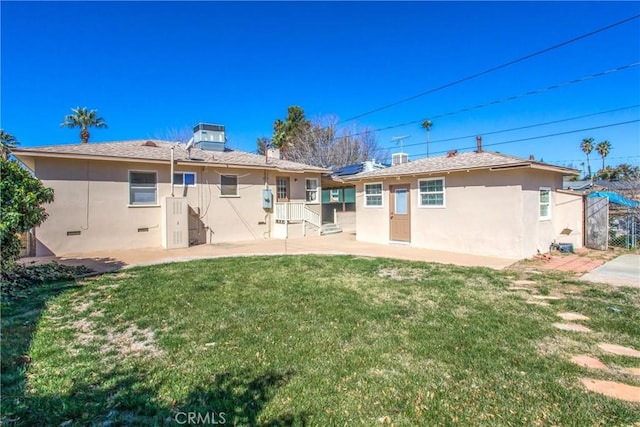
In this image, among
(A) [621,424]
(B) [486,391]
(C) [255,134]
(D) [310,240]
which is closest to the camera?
(A) [621,424]

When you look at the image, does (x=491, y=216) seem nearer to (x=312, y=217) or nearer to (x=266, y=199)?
(x=312, y=217)

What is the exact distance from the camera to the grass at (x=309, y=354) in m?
2.54

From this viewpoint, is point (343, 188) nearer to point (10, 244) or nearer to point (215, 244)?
point (215, 244)

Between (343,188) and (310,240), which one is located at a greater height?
(343,188)

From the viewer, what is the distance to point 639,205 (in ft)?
39.2

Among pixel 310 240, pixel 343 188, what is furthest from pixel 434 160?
pixel 343 188

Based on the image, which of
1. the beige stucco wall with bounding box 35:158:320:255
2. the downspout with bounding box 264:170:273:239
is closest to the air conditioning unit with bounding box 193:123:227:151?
the beige stucco wall with bounding box 35:158:320:255

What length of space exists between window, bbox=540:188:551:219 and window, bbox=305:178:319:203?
9607 millimetres

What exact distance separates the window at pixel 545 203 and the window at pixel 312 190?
31.5 ft

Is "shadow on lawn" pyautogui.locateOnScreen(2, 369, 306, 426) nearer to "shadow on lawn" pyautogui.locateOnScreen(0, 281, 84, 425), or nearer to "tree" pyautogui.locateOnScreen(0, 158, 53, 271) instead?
"shadow on lawn" pyautogui.locateOnScreen(0, 281, 84, 425)

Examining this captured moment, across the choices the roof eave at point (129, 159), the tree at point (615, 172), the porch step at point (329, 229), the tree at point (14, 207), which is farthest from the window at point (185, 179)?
the tree at point (615, 172)

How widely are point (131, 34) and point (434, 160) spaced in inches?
487

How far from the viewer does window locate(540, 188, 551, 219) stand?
10945mm

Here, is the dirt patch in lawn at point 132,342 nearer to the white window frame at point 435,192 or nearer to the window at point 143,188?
the window at point 143,188
